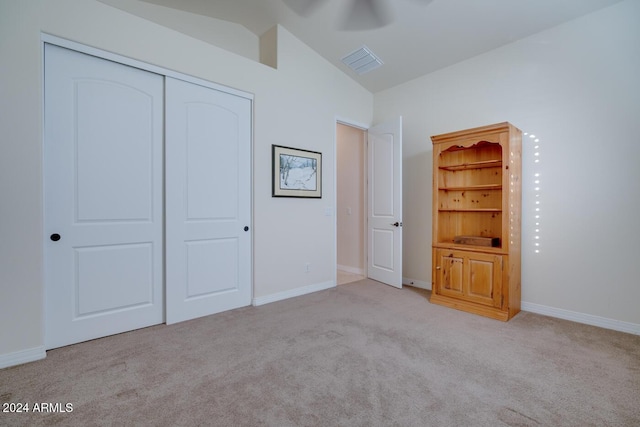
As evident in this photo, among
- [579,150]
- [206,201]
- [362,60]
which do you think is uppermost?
[362,60]

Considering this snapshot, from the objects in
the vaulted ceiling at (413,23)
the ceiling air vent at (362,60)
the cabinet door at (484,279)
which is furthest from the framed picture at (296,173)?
the cabinet door at (484,279)

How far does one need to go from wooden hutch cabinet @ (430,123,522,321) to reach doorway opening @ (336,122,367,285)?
1319 mm

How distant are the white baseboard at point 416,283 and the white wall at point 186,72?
1.14 metres

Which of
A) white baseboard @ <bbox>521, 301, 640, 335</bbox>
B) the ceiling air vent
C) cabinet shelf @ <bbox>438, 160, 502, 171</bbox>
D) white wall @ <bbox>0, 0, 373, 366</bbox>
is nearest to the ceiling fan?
the ceiling air vent

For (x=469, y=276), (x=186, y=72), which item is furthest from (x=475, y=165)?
(x=186, y=72)

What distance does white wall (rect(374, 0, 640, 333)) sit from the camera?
2555mm

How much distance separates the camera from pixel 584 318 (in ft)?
9.05

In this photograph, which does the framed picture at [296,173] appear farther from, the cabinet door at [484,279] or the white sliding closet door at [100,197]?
the cabinet door at [484,279]

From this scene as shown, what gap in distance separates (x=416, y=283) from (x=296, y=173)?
2.36 metres

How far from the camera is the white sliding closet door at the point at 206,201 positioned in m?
2.73

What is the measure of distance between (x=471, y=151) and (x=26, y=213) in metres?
4.36

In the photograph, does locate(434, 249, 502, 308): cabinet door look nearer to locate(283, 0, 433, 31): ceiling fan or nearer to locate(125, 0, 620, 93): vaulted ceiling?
locate(125, 0, 620, 93): vaulted ceiling

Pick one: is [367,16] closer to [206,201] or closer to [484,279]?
[206,201]

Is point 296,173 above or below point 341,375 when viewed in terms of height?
above
